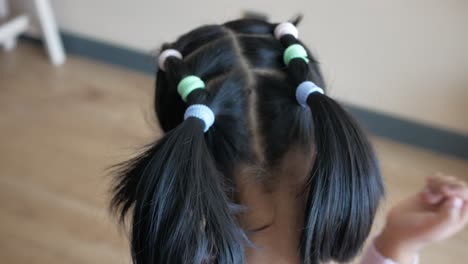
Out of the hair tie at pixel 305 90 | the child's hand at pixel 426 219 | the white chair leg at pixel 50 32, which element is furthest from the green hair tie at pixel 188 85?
the white chair leg at pixel 50 32

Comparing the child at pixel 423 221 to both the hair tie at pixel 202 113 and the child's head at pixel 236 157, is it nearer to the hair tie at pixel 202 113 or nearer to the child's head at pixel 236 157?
the child's head at pixel 236 157

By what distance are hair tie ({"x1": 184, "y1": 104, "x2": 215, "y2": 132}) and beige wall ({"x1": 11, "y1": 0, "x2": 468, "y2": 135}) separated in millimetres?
1020

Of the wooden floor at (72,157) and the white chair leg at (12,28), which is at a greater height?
the white chair leg at (12,28)

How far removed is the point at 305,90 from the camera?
607 millimetres

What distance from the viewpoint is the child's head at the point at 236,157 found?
54 cm

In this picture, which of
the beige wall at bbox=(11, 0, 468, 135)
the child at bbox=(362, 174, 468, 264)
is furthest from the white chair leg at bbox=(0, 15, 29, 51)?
the child at bbox=(362, 174, 468, 264)

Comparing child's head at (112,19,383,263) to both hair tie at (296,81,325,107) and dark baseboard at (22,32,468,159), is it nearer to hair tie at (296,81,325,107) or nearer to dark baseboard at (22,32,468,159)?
hair tie at (296,81,325,107)

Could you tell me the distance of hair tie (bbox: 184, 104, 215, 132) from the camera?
580 millimetres

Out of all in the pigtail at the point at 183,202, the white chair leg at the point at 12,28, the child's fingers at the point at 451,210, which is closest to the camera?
the pigtail at the point at 183,202

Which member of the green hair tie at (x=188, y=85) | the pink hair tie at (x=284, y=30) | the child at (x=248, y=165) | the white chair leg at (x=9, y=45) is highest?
the pink hair tie at (x=284, y=30)

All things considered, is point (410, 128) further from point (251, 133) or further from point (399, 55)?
point (251, 133)

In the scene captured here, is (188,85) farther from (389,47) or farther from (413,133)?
(413,133)

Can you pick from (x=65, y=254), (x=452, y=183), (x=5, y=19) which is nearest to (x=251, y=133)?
(x=452, y=183)

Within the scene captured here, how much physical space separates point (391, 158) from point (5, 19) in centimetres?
143
